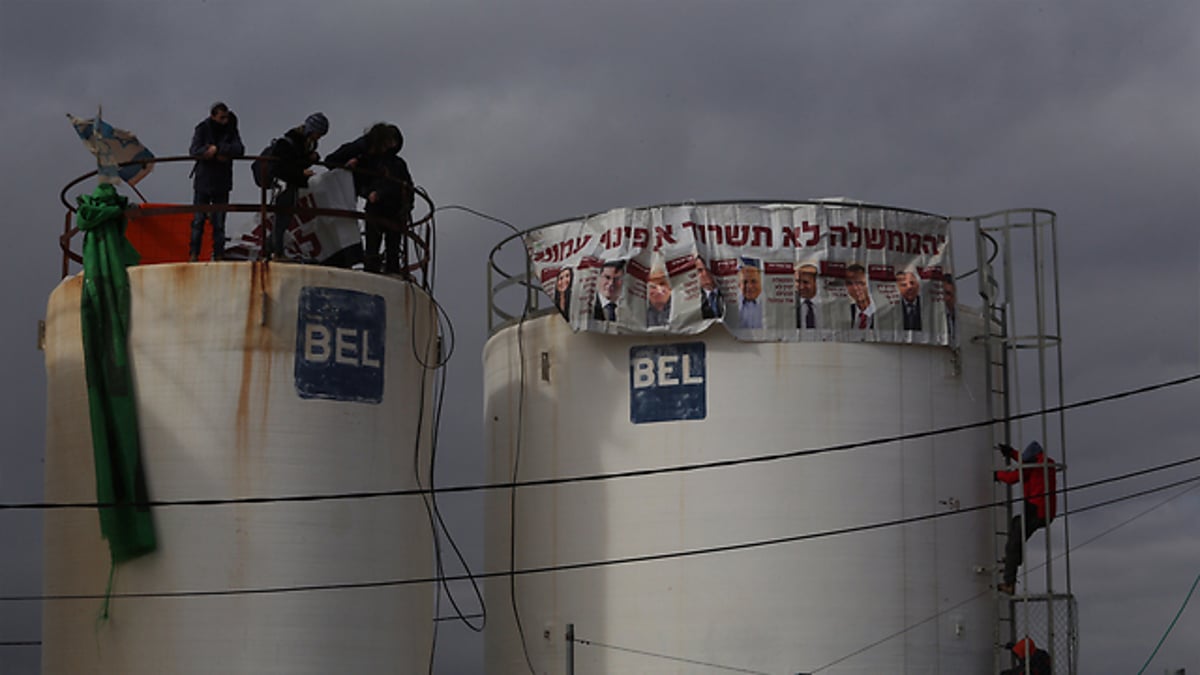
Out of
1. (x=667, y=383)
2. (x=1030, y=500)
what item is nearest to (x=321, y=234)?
(x=667, y=383)

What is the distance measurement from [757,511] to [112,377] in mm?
9952

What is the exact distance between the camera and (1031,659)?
102 feet

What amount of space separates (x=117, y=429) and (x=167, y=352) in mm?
1286

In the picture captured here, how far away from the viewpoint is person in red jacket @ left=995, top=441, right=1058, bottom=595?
Answer: 31594 mm

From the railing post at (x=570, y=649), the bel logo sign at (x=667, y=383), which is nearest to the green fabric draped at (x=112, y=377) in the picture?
the railing post at (x=570, y=649)

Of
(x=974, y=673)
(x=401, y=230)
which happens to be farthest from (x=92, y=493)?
(x=974, y=673)

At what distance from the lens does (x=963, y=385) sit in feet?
105

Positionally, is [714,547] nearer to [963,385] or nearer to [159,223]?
[963,385]

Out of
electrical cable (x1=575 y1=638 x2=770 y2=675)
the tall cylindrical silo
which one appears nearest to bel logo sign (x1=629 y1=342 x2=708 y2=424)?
the tall cylindrical silo

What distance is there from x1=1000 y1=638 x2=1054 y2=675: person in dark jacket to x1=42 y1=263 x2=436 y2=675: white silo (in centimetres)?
960

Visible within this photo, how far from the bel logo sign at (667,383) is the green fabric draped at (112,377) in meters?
8.04

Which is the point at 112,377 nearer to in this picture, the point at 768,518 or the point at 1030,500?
the point at 768,518

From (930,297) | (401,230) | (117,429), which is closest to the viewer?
(117,429)

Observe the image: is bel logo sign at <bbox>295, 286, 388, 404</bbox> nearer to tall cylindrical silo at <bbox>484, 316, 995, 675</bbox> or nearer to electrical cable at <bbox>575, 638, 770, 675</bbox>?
tall cylindrical silo at <bbox>484, 316, 995, 675</bbox>
